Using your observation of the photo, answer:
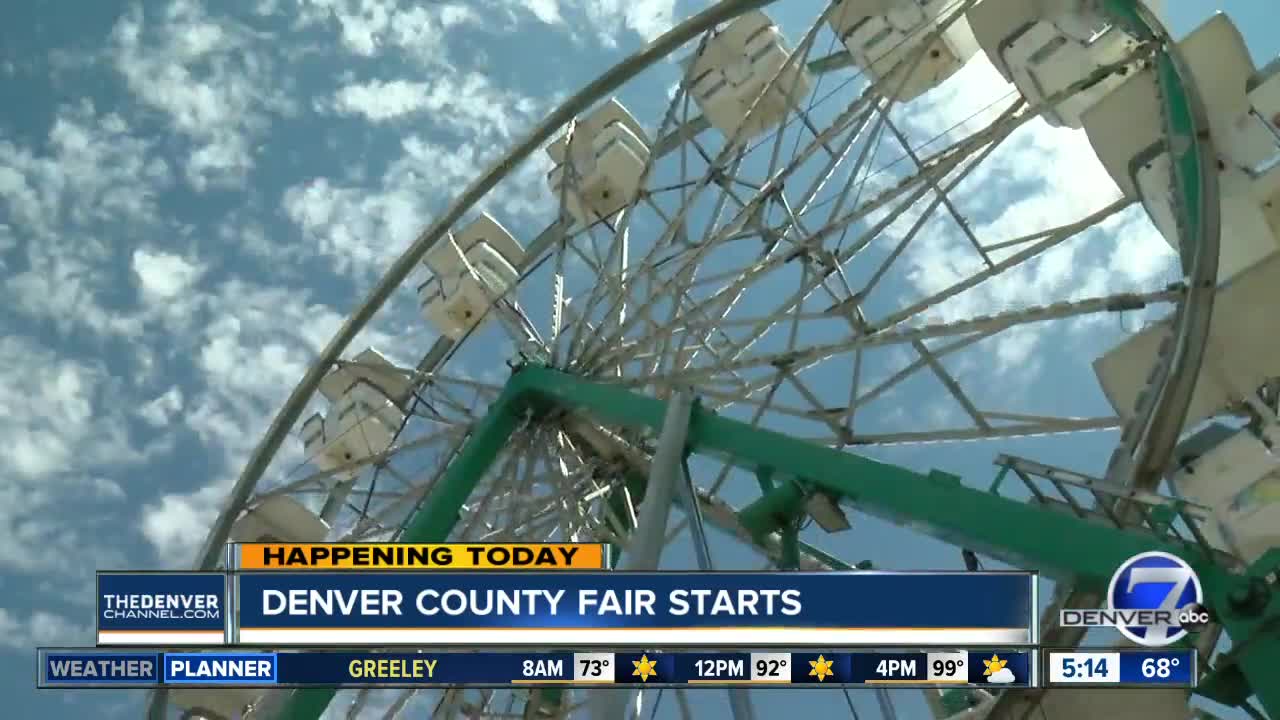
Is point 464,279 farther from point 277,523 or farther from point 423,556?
point 423,556

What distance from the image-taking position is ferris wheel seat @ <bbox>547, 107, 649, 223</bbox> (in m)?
17.0

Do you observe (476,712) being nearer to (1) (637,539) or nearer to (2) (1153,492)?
(1) (637,539)

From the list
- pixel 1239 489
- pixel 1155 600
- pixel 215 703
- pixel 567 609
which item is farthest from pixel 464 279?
pixel 1155 600

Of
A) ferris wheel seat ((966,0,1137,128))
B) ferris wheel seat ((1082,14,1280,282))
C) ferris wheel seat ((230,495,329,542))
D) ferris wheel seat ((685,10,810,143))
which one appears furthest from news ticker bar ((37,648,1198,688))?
ferris wheel seat ((685,10,810,143))

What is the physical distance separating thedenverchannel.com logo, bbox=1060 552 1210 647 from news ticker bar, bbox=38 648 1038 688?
646 mm

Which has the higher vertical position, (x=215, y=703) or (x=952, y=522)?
(x=215, y=703)

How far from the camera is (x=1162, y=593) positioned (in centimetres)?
706

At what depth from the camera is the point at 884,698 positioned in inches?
380

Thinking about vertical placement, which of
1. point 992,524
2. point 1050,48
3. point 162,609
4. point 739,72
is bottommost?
point 992,524

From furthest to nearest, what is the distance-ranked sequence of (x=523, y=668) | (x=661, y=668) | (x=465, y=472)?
(x=465, y=472)
(x=523, y=668)
(x=661, y=668)

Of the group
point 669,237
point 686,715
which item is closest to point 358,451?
point 669,237

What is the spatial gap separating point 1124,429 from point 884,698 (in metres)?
2.41

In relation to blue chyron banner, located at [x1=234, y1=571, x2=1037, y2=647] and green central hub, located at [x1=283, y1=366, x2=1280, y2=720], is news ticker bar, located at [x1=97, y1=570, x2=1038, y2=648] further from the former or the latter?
green central hub, located at [x1=283, y1=366, x2=1280, y2=720]

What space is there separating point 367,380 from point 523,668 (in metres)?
10.4
